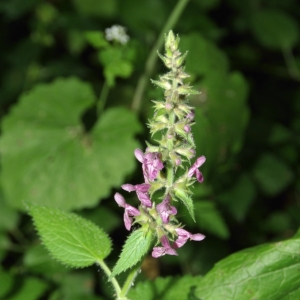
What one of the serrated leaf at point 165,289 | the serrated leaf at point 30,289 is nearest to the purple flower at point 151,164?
the serrated leaf at point 165,289

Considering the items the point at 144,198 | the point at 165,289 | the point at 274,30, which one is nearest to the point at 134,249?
the point at 144,198

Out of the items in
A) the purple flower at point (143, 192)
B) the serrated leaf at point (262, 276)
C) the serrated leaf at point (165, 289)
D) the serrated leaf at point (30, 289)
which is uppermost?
the purple flower at point (143, 192)

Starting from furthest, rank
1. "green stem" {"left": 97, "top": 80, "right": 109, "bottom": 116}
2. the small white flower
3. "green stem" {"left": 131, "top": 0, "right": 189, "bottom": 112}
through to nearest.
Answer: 1. "green stem" {"left": 97, "top": 80, "right": 109, "bottom": 116}
2. "green stem" {"left": 131, "top": 0, "right": 189, "bottom": 112}
3. the small white flower

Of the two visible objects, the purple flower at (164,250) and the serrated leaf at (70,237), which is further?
the serrated leaf at (70,237)

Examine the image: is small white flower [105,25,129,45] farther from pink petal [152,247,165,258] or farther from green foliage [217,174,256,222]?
pink petal [152,247,165,258]

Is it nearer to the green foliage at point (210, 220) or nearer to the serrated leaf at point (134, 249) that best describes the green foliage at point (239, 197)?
the green foliage at point (210, 220)

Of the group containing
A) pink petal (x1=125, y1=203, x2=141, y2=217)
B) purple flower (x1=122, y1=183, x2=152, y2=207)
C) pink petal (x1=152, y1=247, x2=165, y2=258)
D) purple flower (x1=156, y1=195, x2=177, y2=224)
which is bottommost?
pink petal (x1=152, y1=247, x2=165, y2=258)

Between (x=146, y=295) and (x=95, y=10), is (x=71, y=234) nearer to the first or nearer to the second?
(x=146, y=295)

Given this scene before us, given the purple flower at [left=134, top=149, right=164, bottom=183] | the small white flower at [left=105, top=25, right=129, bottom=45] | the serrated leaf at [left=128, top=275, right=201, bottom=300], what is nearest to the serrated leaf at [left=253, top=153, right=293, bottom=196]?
the small white flower at [left=105, top=25, right=129, bottom=45]
